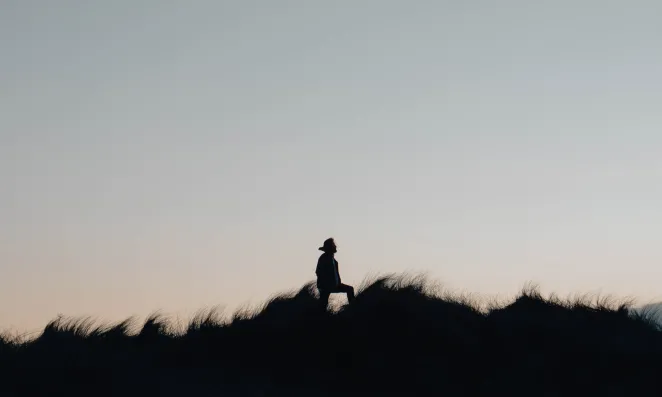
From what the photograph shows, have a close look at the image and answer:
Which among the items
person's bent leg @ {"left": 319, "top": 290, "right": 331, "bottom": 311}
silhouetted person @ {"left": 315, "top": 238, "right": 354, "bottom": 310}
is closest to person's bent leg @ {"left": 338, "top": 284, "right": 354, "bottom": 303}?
silhouetted person @ {"left": 315, "top": 238, "right": 354, "bottom": 310}

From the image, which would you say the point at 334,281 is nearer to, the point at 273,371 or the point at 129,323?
the point at 273,371

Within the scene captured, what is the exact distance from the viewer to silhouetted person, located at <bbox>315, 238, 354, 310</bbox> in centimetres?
2097

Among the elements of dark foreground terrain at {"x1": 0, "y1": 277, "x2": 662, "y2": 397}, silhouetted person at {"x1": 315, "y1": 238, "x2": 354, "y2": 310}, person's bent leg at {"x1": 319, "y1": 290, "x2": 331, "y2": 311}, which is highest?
silhouetted person at {"x1": 315, "y1": 238, "x2": 354, "y2": 310}

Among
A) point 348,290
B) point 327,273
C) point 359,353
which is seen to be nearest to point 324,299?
point 348,290

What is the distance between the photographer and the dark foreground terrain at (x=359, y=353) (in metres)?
19.0

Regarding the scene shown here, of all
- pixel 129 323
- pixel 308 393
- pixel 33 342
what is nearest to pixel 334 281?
pixel 308 393

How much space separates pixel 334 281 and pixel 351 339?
51.5 inches

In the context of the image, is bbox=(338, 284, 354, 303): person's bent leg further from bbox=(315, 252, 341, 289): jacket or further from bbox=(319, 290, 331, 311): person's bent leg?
bbox=(319, 290, 331, 311): person's bent leg

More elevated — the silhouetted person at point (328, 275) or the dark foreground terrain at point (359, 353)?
the silhouetted person at point (328, 275)

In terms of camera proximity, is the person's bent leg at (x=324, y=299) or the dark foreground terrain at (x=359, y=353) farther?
the person's bent leg at (x=324, y=299)

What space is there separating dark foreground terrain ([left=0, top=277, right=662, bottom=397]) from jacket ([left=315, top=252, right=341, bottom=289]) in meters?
0.77

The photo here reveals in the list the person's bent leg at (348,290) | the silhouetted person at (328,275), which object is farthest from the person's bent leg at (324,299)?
the person's bent leg at (348,290)

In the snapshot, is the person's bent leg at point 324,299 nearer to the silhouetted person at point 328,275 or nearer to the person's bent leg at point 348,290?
the silhouetted person at point 328,275

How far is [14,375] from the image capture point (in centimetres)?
1805
